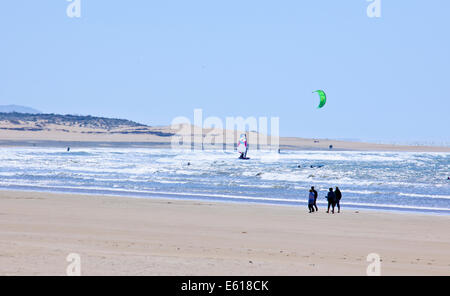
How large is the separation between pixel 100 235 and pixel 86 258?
3.88m

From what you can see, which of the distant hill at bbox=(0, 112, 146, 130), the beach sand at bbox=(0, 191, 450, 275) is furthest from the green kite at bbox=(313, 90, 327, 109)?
the distant hill at bbox=(0, 112, 146, 130)

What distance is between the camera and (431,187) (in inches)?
1432

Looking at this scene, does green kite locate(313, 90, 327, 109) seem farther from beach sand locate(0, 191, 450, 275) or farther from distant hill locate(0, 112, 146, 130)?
distant hill locate(0, 112, 146, 130)

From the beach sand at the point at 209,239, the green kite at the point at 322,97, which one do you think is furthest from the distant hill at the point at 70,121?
the beach sand at the point at 209,239

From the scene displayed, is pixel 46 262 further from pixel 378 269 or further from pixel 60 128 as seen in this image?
pixel 60 128

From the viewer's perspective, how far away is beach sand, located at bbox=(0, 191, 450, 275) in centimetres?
1005
